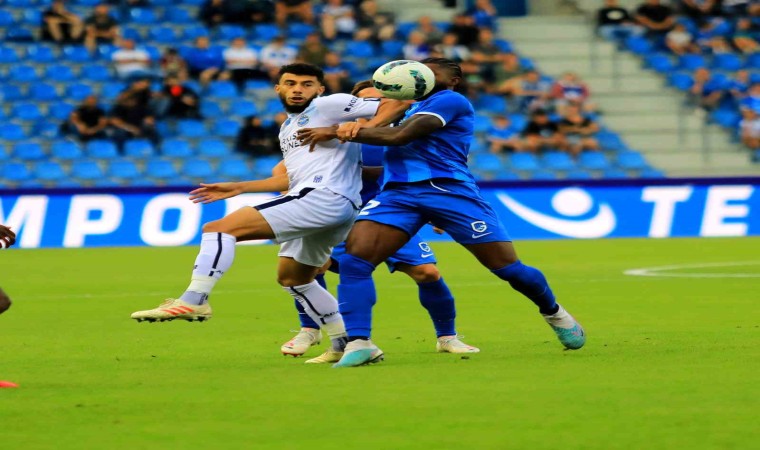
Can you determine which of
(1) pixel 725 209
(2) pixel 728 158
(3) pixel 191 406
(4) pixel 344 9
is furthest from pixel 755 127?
(3) pixel 191 406

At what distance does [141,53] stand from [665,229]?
9.16 m

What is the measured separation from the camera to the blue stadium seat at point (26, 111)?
78.1 ft

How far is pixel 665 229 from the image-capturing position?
71.6 feet

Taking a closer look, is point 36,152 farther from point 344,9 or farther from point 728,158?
point 728,158

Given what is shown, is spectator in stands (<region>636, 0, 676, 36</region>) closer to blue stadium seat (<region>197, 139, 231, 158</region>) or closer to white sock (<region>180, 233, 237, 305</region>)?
blue stadium seat (<region>197, 139, 231, 158</region>)

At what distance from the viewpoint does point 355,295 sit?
26.5 ft

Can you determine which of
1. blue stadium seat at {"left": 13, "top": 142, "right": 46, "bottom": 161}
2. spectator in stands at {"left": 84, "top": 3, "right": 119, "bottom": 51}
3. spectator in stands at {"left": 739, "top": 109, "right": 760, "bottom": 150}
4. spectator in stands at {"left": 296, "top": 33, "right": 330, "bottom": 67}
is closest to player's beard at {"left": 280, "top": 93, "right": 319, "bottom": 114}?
blue stadium seat at {"left": 13, "top": 142, "right": 46, "bottom": 161}

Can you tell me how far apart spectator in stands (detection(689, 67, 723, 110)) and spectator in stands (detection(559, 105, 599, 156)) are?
261 cm

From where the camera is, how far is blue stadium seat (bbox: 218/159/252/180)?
75.8ft

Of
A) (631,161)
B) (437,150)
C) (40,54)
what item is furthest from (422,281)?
(40,54)

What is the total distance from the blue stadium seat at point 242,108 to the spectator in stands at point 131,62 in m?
1.53

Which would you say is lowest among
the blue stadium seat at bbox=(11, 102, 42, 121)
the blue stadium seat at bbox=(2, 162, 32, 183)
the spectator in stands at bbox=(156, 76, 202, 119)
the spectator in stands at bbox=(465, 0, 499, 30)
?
the blue stadium seat at bbox=(2, 162, 32, 183)

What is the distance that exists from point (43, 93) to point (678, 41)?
39.5 feet

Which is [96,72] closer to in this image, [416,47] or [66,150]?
[66,150]
